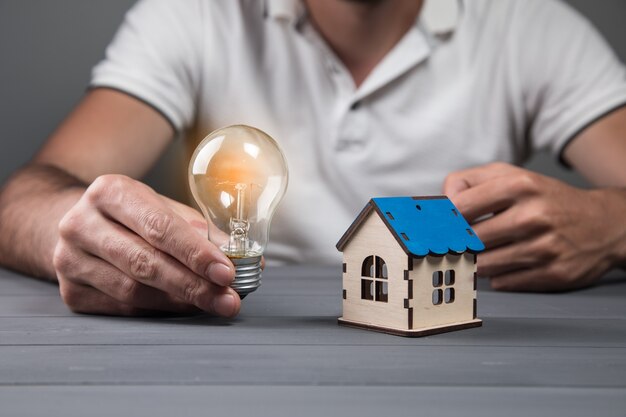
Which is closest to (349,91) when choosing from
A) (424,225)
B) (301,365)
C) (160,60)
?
(160,60)

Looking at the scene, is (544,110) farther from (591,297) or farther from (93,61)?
(93,61)

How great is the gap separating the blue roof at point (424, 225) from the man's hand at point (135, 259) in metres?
0.15

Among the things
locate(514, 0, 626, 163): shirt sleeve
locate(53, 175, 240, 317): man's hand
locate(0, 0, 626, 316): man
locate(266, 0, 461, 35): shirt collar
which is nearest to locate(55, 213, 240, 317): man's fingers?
locate(53, 175, 240, 317): man's hand

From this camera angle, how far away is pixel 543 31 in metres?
1.63

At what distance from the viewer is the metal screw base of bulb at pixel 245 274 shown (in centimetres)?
76

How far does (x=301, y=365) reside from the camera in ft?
2.05

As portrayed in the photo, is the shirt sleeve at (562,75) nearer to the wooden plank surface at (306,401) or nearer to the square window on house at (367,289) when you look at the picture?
the square window on house at (367,289)

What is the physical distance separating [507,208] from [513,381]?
1.64ft


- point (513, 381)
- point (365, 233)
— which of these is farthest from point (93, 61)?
point (513, 381)

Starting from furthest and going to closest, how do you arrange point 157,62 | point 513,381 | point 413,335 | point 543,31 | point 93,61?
point 93,61 → point 543,31 → point 157,62 → point 413,335 → point 513,381

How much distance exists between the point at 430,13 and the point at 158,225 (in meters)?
1.03

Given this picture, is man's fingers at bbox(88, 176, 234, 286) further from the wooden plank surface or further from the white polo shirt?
the white polo shirt

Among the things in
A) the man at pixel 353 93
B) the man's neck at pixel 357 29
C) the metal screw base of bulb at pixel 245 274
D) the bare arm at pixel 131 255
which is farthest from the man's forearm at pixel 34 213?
the man's neck at pixel 357 29

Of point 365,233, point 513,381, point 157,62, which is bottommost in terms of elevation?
point 513,381
